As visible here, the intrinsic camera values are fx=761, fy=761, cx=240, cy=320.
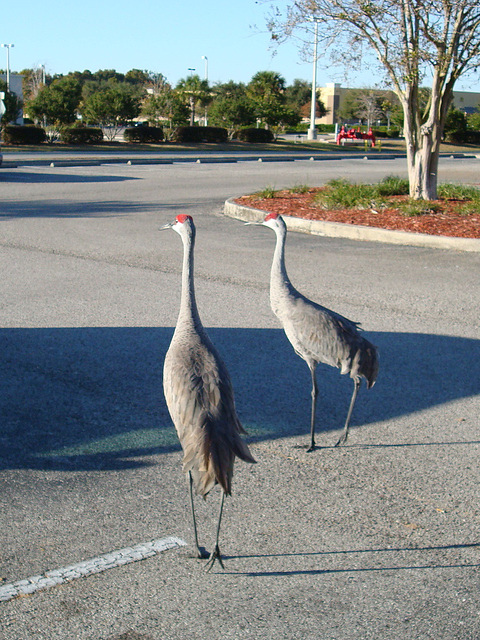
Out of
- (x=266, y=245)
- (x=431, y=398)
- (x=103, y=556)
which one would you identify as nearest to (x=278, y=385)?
(x=431, y=398)

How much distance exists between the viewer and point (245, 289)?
970 centimetres

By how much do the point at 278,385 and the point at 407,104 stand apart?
11.7 meters

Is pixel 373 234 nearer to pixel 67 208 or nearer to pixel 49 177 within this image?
pixel 67 208

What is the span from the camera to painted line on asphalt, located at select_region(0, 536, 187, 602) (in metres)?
3.42

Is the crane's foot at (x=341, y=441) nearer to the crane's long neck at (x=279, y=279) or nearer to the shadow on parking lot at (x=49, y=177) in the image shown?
the crane's long neck at (x=279, y=279)

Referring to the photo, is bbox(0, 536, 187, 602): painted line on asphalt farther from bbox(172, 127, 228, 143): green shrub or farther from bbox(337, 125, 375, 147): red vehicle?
bbox(337, 125, 375, 147): red vehicle

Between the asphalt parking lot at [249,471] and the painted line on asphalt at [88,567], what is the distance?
0.04m

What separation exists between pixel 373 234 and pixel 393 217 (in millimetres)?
1387

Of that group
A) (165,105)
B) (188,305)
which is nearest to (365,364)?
(188,305)

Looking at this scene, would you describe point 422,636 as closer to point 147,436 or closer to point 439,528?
point 439,528

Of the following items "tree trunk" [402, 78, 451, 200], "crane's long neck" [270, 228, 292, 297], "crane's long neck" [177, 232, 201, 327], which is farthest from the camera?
"tree trunk" [402, 78, 451, 200]

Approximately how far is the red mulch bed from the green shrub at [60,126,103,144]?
29823mm

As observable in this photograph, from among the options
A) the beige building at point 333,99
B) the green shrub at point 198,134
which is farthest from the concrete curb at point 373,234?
the beige building at point 333,99

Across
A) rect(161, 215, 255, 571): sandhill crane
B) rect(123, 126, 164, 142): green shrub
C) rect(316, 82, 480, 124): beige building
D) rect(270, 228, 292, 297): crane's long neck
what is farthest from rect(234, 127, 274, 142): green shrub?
rect(316, 82, 480, 124): beige building
